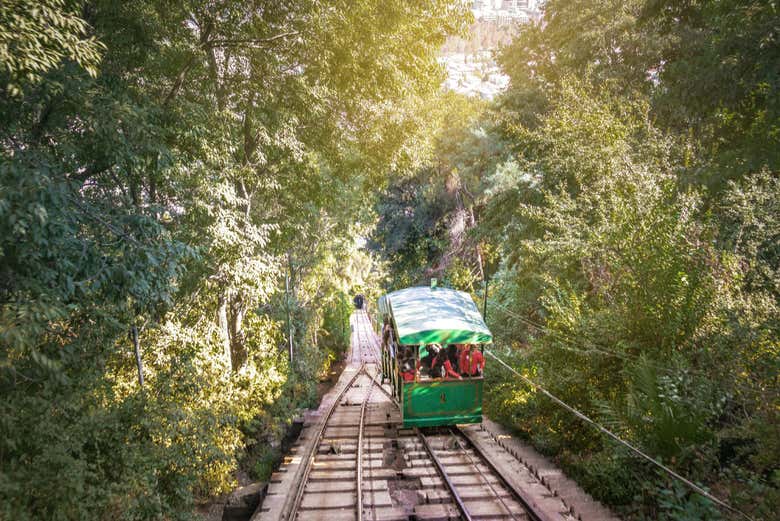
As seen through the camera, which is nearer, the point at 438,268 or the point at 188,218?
the point at 188,218

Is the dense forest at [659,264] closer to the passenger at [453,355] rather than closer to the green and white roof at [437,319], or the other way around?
the green and white roof at [437,319]

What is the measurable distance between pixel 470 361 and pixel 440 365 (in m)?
0.80

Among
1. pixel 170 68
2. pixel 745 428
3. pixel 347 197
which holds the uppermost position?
pixel 170 68

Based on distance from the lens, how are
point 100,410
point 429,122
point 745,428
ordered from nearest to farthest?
point 745,428 < point 100,410 < point 429,122

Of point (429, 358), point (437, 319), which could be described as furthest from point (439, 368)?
point (437, 319)

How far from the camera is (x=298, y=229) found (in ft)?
49.8

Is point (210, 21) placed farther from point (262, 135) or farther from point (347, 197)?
point (347, 197)

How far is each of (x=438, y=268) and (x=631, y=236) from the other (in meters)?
26.0

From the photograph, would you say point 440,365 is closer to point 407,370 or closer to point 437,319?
point 407,370

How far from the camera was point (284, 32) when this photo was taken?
10.9m

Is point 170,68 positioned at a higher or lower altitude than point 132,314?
higher

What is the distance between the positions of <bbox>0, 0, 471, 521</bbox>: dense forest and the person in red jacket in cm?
548

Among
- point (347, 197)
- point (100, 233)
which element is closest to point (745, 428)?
point (100, 233)

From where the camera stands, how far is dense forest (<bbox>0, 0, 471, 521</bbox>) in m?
5.36
